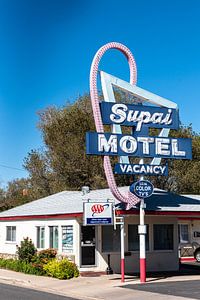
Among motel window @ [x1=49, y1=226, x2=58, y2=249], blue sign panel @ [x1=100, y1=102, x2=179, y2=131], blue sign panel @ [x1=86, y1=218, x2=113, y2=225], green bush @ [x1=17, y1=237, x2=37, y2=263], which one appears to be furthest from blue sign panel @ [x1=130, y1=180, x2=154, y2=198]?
green bush @ [x1=17, y1=237, x2=37, y2=263]

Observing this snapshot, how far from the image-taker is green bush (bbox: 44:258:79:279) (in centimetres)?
2308

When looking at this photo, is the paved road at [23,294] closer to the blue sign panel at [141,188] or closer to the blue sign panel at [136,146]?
the blue sign panel at [141,188]

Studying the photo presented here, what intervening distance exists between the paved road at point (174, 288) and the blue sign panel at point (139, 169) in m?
4.40

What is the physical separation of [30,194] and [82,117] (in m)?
11.4

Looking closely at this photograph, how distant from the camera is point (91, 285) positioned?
2073 cm

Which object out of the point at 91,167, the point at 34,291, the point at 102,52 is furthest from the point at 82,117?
the point at 34,291

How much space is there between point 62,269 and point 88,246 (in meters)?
2.17

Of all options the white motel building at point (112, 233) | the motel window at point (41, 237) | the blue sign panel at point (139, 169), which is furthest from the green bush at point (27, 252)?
the blue sign panel at point (139, 169)

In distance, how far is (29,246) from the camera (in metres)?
27.1

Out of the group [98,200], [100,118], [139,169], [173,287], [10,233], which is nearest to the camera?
[173,287]

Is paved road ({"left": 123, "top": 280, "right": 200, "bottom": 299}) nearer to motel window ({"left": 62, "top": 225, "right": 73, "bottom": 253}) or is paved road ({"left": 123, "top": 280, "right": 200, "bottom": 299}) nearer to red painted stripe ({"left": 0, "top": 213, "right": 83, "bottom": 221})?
red painted stripe ({"left": 0, "top": 213, "right": 83, "bottom": 221})

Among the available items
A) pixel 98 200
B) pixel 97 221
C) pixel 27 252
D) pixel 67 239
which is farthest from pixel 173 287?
pixel 27 252

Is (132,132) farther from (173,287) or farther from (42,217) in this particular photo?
(42,217)

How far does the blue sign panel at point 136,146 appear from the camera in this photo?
2116 centimetres
